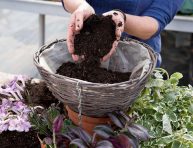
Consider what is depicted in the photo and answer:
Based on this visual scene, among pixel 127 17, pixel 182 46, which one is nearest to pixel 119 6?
pixel 127 17

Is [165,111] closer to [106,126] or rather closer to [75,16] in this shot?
[106,126]

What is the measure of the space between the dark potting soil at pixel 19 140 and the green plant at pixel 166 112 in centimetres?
25

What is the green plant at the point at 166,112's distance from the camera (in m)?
0.76

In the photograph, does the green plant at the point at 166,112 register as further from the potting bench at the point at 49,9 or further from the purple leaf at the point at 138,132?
the potting bench at the point at 49,9

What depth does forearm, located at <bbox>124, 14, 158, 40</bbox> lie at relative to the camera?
88 centimetres

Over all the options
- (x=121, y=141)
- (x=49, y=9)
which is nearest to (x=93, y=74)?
(x=121, y=141)

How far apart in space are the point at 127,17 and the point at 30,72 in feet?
4.54

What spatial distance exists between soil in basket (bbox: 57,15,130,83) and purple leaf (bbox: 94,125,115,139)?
11 cm

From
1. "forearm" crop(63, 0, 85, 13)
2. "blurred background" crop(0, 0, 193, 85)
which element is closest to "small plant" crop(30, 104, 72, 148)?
"forearm" crop(63, 0, 85, 13)

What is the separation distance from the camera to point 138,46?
80 centimetres

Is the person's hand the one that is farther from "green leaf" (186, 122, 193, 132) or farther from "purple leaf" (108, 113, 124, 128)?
"green leaf" (186, 122, 193, 132)

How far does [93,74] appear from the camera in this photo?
2.44 ft

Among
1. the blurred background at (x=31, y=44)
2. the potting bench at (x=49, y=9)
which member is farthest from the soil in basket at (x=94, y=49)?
the blurred background at (x=31, y=44)

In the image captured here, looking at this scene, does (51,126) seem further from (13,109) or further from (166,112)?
(166,112)
